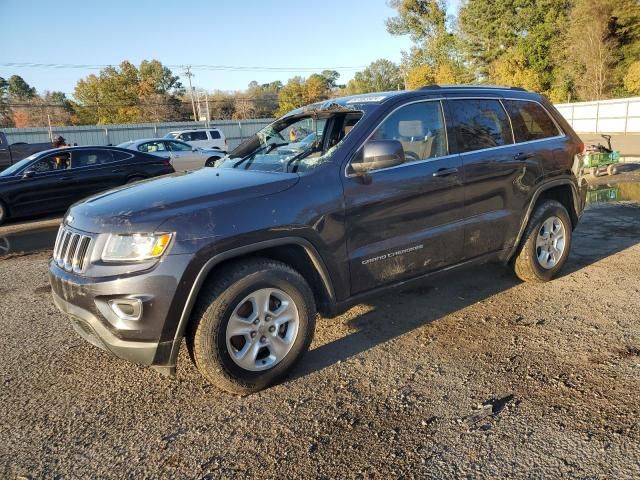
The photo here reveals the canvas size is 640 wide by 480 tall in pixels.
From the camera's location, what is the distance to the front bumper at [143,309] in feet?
8.98

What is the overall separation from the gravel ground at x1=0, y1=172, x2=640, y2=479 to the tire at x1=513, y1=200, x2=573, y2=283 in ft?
1.15

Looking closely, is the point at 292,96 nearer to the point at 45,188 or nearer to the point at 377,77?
the point at 377,77

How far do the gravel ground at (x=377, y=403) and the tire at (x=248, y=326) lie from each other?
0.18 metres

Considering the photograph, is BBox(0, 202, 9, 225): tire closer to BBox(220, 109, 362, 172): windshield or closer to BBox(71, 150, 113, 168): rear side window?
BBox(71, 150, 113, 168): rear side window

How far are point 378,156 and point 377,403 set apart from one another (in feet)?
5.30

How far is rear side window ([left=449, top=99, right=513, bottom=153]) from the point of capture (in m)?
4.16

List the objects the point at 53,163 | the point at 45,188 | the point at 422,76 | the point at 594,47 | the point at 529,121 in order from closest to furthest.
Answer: the point at 529,121 < the point at 45,188 < the point at 53,163 < the point at 594,47 < the point at 422,76

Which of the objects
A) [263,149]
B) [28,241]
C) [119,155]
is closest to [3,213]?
[28,241]

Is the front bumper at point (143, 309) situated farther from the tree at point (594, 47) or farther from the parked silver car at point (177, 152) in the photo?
the tree at point (594, 47)

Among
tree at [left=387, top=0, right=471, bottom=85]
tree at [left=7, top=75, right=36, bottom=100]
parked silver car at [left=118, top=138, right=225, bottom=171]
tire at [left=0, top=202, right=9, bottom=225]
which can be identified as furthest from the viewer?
tree at [left=7, top=75, right=36, bottom=100]

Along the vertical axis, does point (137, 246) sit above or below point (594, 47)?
below

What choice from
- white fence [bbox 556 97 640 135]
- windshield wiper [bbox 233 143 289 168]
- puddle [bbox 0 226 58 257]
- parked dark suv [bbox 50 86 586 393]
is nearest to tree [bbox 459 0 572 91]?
white fence [bbox 556 97 640 135]

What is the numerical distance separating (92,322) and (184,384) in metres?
0.79

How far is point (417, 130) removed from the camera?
3932 mm
